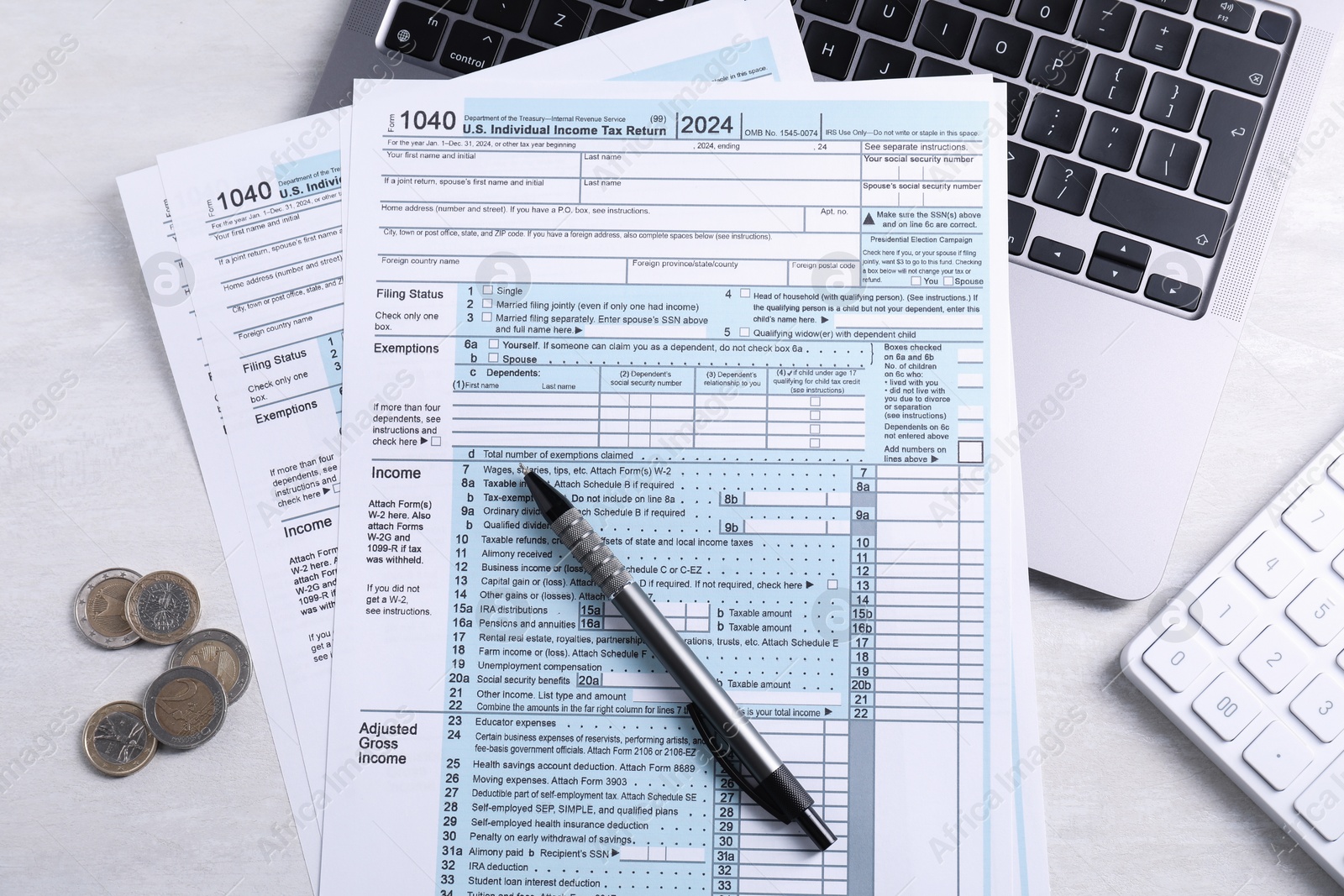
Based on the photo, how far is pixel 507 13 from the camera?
650mm

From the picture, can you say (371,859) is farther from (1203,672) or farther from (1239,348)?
(1239,348)

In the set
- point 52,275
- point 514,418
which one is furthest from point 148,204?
point 514,418

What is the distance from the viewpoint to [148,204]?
2.15ft

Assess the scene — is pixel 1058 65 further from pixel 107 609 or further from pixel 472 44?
pixel 107 609

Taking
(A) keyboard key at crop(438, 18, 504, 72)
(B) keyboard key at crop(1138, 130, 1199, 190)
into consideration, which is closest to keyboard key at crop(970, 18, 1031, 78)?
(B) keyboard key at crop(1138, 130, 1199, 190)

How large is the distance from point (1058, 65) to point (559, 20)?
354 millimetres

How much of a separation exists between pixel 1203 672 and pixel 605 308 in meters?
0.47

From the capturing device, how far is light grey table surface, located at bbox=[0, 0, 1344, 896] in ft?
1.99

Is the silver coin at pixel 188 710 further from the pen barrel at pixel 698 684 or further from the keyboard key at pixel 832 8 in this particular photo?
the keyboard key at pixel 832 8

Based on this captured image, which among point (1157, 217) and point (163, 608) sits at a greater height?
point (1157, 217)

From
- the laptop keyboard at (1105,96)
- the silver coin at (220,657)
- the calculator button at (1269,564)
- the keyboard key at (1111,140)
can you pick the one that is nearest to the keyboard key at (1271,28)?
the laptop keyboard at (1105,96)

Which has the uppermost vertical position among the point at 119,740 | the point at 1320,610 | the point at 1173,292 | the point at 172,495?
the point at 1173,292

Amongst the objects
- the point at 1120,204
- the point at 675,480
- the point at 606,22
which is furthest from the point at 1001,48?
the point at 675,480

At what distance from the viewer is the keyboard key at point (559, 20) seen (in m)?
0.65
